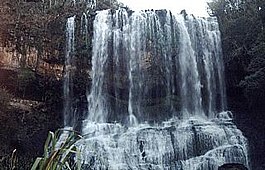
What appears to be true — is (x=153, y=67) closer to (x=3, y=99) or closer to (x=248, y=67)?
(x=248, y=67)

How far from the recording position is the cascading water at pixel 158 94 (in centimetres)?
1184

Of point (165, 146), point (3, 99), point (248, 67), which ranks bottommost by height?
point (165, 146)

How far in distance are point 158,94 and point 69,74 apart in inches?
135

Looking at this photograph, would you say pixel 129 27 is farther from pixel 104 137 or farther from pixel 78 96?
pixel 104 137

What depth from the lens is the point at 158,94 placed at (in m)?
14.3

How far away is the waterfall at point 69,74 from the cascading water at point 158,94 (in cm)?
72

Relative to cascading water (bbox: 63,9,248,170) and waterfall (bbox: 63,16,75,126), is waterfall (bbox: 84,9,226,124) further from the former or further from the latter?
waterfall (bbox: 63,16,75,126)

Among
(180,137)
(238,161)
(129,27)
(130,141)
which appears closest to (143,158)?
(130,141)

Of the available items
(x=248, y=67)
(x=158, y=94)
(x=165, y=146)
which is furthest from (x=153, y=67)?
(x=165, y=146)

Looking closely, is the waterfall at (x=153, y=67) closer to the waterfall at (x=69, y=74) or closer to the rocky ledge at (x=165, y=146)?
the waterfall at (x=69, y=74)

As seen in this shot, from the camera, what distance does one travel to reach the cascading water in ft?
38.8

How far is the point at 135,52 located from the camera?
48.3 feet

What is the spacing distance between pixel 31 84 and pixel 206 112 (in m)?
6.47

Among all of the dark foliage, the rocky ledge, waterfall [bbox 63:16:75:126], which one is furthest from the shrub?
the dark foliage
